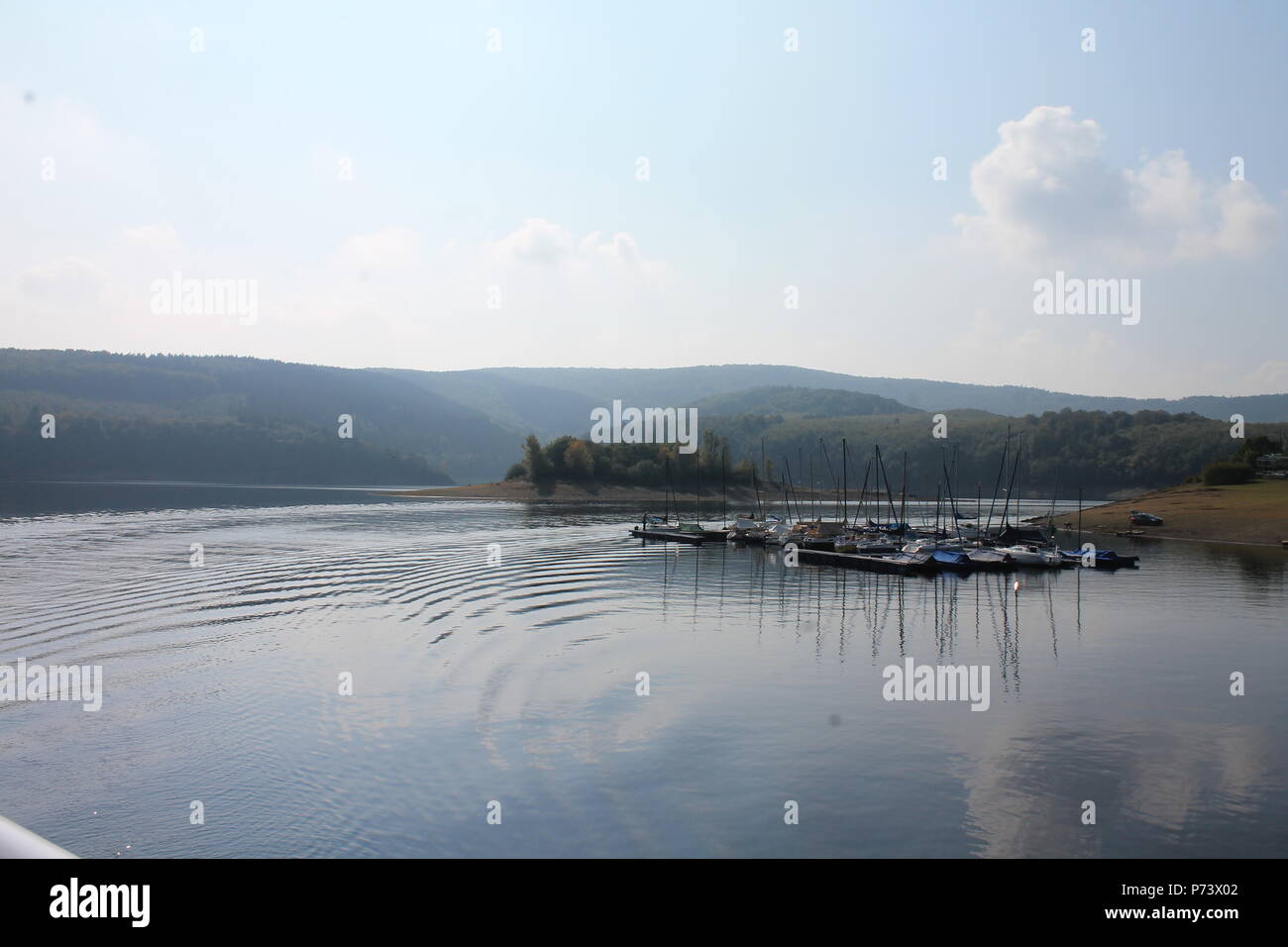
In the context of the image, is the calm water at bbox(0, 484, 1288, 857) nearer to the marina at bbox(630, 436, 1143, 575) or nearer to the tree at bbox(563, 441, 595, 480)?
the marina at bbox(630, 436, 1143, 575)

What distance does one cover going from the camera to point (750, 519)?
91188mm

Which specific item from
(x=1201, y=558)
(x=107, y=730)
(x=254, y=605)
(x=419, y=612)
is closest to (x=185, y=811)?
(x=107, y=730)

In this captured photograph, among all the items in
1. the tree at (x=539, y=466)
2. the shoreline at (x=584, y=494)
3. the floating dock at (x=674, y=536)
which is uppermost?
the tree at (x=539, y=466)

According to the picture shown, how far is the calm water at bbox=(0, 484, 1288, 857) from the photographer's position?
16.0 meters

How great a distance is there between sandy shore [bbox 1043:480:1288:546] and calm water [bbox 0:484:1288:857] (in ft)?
118

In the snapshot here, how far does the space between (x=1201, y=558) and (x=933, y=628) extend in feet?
139

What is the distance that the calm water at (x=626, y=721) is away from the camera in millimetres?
15969

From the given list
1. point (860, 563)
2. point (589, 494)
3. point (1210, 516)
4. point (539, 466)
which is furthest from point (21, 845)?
point (539, 466)

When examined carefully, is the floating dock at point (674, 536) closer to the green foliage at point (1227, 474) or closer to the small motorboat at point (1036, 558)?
the small motorboat at point (1036, 558)

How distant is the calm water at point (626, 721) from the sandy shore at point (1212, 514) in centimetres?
3583

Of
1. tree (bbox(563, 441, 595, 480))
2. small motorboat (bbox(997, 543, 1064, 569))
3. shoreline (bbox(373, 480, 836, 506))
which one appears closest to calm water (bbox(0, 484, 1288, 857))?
small motorboat (bbox(997, 543, 1064, 569))

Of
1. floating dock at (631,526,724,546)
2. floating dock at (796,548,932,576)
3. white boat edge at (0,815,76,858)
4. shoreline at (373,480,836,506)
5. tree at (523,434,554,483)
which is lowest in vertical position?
floating dock at (796,548,932,576)

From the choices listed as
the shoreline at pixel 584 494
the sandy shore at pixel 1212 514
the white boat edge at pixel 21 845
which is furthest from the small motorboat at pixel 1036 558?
the shoreline at pixel 584 494
